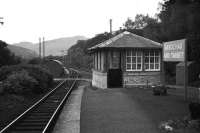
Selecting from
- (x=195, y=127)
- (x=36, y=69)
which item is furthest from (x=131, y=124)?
(x=36, y=69)

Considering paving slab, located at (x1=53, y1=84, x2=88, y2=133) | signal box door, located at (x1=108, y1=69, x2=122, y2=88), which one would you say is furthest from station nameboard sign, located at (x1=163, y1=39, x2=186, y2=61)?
signal box door, located at (x1=108, y1=69, x2=122, y2=88)

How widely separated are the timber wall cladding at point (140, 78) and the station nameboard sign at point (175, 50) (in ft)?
27.1

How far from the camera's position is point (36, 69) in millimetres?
30734

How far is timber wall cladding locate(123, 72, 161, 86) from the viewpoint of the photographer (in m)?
28.5

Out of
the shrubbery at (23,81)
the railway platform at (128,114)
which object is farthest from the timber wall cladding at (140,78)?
the railway platform at (128,114)

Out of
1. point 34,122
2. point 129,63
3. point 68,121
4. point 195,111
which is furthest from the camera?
point 129,63

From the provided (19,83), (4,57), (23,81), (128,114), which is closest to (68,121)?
(128,114)

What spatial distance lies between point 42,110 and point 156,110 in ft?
19.1

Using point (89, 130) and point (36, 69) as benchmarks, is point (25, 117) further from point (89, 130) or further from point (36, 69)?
point (36, 69)

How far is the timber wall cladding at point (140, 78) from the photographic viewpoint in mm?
28500

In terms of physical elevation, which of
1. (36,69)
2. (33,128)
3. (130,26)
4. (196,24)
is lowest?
(33,128)

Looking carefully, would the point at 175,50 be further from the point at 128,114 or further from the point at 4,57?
the point at 4,57

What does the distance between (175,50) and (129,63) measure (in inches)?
385

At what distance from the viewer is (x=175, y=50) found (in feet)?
62.6
